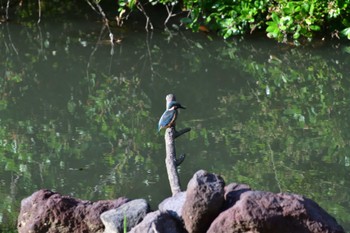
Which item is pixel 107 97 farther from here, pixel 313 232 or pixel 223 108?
pixel 313 232

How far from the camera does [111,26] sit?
10.7 m

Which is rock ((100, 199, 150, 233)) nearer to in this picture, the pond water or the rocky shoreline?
the rocky shoreline

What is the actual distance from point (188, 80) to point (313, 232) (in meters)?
5.14

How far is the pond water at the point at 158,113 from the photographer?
18.3 feet

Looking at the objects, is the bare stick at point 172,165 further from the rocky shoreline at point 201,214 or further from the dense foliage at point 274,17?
the dense foliage at point 274,17

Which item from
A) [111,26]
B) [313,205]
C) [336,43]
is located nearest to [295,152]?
[313,205]

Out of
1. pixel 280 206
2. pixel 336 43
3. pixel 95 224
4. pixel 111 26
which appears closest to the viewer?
pixel 280 206

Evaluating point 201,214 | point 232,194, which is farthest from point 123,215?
point 232,194

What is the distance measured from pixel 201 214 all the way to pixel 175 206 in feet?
0.85

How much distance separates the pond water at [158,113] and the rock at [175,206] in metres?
1.25

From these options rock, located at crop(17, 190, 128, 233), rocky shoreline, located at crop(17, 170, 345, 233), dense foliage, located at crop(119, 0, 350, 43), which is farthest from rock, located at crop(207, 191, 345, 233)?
dense foliage, located at crop(119, 0, 350, 43)

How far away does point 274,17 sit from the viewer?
369 inches

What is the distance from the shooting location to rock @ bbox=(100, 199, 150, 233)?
350 cm

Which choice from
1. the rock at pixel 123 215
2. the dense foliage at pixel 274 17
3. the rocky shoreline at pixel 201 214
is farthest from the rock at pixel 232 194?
the dense foliage at pixel 274 17
